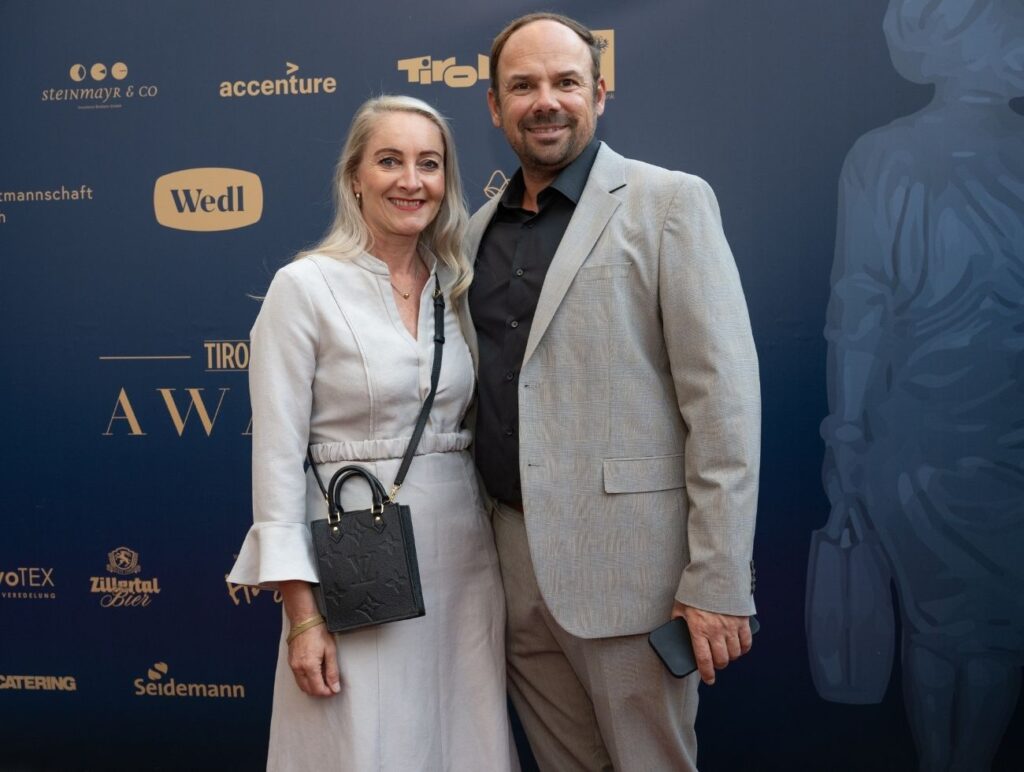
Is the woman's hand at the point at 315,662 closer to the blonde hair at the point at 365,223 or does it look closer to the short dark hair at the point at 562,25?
the blonde hair at the point at 365,223

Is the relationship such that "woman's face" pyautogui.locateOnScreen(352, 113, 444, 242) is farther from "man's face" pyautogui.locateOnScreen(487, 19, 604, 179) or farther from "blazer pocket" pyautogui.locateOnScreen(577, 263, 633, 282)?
"blazer pocket" pyautogui.locateOnScreen(577, 263, 633, 282)

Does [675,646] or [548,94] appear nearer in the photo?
[675,646]

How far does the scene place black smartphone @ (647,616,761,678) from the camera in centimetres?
166

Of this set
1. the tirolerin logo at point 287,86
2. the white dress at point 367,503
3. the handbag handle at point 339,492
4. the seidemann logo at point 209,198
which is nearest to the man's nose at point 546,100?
the white dress at point 367,503

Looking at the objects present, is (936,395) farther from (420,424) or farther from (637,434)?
(420,424)

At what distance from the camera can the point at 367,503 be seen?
172 centimetres

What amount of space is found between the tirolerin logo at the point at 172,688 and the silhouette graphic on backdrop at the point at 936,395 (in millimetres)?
1770

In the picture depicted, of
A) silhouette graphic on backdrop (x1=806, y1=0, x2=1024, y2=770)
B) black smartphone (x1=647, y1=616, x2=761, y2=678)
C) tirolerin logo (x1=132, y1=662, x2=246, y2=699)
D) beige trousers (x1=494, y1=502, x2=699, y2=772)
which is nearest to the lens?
black smartphone (x1=647, y1=616, x2=761, y2=678)

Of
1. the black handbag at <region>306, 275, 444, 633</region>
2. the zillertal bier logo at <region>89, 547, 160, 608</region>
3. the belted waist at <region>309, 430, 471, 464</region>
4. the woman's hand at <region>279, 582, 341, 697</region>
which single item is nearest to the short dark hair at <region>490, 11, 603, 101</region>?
the belted waist at <region>309, 430, 471, 464</region>

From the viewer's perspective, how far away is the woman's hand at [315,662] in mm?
1685

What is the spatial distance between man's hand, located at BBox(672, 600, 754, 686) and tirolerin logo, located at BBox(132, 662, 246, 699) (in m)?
1.75

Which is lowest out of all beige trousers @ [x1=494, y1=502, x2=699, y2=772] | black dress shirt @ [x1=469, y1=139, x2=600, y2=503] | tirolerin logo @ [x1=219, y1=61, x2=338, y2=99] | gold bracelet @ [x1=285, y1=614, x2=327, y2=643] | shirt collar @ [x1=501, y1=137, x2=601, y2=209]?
beige trousers @ [x1=494, y1=502, x2=699, y2=772]

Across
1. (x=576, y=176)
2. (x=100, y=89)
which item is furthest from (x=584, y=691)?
(x=100, y=89)

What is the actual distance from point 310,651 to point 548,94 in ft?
3.70
